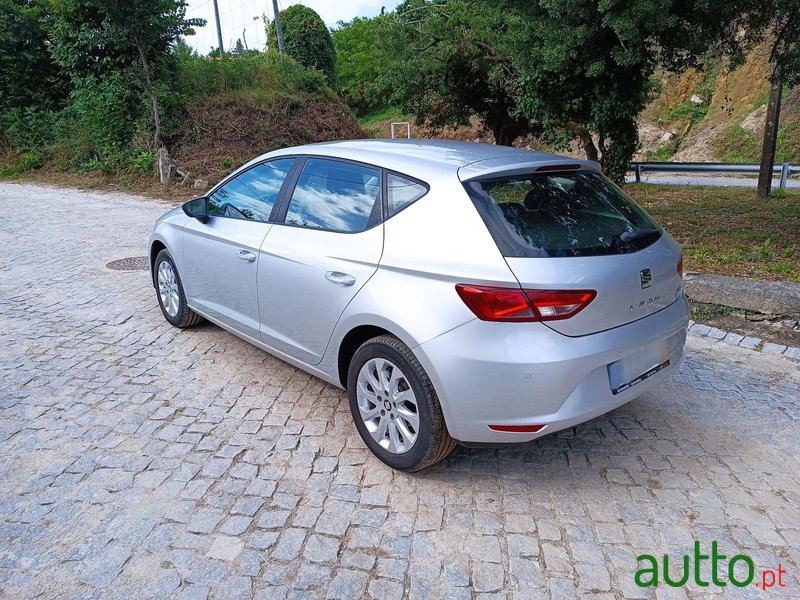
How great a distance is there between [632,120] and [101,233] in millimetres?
10825

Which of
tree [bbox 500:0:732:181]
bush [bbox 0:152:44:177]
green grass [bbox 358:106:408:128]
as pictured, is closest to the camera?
tree [bbox 500:0:732:181]

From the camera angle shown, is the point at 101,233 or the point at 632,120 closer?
the point at 101,233

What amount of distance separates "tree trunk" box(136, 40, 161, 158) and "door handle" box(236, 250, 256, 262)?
1325 centimetres

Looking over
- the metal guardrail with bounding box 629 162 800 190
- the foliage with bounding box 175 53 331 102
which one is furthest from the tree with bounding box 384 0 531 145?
the foliage with bounding box 175 53 331 102

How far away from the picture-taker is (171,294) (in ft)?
17.5

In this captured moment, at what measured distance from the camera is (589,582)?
2461 mm

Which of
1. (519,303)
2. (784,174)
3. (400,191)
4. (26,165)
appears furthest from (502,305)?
(26,165)

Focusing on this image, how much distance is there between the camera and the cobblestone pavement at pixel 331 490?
2520 mm

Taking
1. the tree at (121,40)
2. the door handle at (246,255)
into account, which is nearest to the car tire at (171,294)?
the door handle at (246,255)

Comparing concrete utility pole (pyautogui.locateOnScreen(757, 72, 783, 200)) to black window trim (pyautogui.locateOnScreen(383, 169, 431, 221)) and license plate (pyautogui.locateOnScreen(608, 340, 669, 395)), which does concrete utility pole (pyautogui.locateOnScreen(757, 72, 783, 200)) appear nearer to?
license plate (pyautogui.locateOnScreen(608, 340, 669, 395))

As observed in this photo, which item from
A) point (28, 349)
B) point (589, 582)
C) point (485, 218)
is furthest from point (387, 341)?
point (28, 349)

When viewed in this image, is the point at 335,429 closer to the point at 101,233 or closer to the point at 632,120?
the point at 101,233

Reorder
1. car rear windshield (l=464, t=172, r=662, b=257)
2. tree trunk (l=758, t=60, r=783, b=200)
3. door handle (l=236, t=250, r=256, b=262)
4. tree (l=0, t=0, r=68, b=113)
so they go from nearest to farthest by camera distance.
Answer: car rear windshield (l=464, t=172, r=662, b=257) < door handle (l=236, t=250, r=256, b=262) < tree trunk (l=758, t=60, r=783, b=200) < tree (l=0, t=0, r=68, b=113)

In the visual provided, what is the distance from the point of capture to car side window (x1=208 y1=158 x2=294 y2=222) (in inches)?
161
